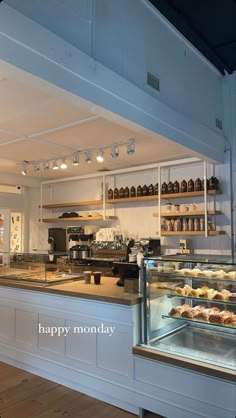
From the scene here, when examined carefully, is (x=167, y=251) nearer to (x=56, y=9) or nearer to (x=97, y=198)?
(x=97, y=198)

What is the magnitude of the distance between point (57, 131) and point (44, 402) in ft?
9.07

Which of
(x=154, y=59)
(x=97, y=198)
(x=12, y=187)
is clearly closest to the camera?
(x=154, y=59)

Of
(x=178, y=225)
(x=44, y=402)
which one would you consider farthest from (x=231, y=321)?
(x=178, y=225)

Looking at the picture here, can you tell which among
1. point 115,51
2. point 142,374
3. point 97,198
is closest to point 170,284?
point 142,374

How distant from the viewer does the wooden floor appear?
2547mm

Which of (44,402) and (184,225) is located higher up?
(184,225)

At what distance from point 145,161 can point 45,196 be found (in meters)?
2.80

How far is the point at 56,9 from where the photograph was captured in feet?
7.56

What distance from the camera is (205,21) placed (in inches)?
143

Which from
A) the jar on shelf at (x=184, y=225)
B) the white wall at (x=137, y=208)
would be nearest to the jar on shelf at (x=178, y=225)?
the jar on shelf at (x=184, y=225)

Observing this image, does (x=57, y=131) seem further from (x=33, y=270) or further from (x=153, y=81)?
(x=33, y=270)

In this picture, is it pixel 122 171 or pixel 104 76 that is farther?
pixel 122 171

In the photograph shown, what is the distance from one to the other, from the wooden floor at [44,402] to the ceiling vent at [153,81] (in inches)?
115

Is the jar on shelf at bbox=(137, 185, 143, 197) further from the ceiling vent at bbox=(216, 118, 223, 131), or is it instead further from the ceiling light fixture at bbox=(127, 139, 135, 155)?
the ceiling vent at bbox=(216, 118, 223, 131)
